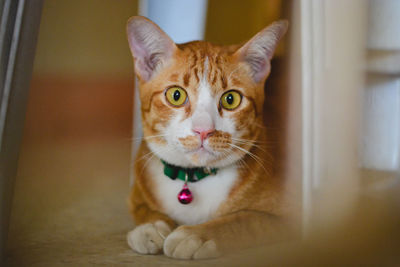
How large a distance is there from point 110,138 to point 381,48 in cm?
109

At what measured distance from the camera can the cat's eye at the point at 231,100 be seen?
1.02 m

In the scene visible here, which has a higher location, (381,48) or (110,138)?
(381,48)

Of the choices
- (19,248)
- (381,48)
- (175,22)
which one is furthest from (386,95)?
(19,248)

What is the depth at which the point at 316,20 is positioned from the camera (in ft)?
3.13

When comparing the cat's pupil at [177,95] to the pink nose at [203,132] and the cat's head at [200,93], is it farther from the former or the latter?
the pink nose at [203,132]

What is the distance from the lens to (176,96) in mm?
1028

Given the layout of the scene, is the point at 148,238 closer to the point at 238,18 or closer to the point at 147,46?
the point at 147,46

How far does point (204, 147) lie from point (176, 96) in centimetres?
17

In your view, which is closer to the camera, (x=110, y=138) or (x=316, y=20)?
(x=316, y=20)

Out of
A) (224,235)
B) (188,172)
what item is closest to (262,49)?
(188,172)

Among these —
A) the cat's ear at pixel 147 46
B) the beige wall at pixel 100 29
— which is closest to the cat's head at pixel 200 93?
the cat's ear at pixel 147 46

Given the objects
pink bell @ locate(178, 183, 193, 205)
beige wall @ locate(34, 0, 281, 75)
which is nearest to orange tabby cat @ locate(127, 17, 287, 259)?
pink bell @ locate(178, 183, 193, 205)

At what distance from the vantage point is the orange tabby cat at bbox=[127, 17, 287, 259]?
0.97m

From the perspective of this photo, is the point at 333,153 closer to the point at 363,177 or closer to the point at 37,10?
the point at 363,177
